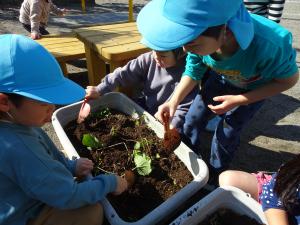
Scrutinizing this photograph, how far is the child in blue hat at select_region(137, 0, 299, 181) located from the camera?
3.84 feet

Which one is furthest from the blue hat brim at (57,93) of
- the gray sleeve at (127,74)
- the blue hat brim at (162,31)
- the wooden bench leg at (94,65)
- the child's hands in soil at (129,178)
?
the wooden bench leg at (94,65)

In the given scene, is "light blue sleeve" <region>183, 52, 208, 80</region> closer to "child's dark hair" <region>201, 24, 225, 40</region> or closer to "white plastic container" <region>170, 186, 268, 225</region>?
"child's dark hair" <region>201, 24, 225, 40</region>

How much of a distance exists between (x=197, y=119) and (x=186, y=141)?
196 millimetres

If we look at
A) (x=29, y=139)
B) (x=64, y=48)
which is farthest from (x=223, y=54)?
(x=64, y=48)

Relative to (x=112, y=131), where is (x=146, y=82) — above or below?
above

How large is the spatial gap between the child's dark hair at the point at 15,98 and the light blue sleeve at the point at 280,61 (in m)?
1.02

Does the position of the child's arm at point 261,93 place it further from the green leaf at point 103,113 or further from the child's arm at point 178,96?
the green leaf at point 103,113

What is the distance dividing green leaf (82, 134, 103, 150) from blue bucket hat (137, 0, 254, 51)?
757 mm

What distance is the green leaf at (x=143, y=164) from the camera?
170 cm

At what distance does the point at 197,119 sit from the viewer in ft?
6.47

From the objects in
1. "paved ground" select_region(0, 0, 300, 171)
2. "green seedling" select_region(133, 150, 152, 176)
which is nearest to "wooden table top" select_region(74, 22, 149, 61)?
"paved ground" select_region(0, 0, 300, 171)

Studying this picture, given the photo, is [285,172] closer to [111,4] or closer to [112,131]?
[112,131]

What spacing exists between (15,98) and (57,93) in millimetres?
138

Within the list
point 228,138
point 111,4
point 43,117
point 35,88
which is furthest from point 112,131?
point 111,4
